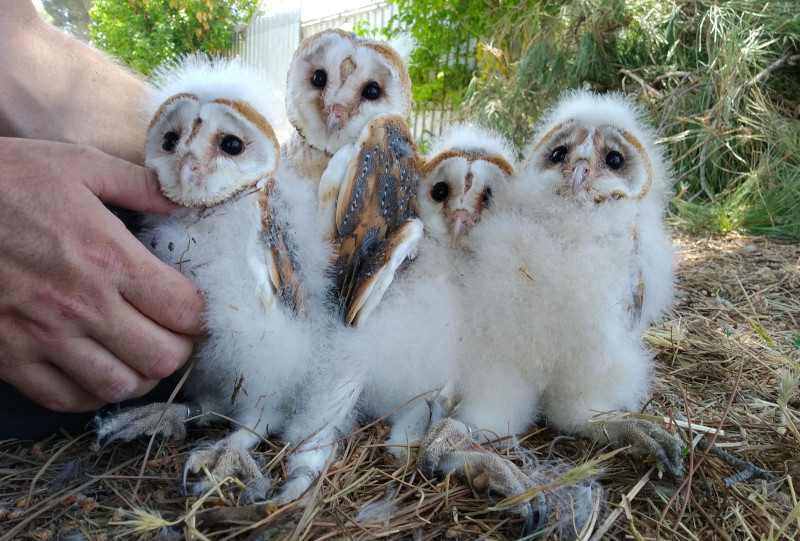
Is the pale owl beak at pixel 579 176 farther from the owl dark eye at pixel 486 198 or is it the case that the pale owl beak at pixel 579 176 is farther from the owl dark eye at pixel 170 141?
the owl dark eye at pixel 170 141

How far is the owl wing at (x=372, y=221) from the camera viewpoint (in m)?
1.44

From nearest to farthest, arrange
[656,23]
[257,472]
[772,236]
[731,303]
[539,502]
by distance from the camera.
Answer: [539,502]
[257,472]
[731,303]
[772,236]
[656,23]

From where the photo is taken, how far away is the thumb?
1.28 meters

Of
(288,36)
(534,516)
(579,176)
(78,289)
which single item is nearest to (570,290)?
(579,176)

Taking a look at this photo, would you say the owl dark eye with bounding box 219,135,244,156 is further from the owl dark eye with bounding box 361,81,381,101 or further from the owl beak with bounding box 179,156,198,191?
the owl dark eye with bounding box 361,81,381,101

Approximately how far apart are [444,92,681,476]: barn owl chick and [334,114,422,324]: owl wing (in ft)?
0.84

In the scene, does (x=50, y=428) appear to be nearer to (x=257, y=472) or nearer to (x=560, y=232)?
(x=257, y=472)

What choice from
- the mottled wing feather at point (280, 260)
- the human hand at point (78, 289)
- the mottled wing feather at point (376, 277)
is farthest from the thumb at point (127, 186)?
the mottled wing feather at point (376, 277)

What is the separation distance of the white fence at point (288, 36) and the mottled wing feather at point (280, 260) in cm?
636

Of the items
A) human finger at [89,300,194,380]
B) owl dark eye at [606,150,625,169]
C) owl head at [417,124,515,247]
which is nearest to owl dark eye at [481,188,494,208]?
owl head at [417,124,515,247]

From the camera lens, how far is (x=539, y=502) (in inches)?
43.9

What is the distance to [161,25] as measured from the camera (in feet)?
38.9

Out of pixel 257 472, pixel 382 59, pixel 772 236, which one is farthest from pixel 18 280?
pixel 772 236

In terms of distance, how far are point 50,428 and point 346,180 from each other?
1.05 metres
